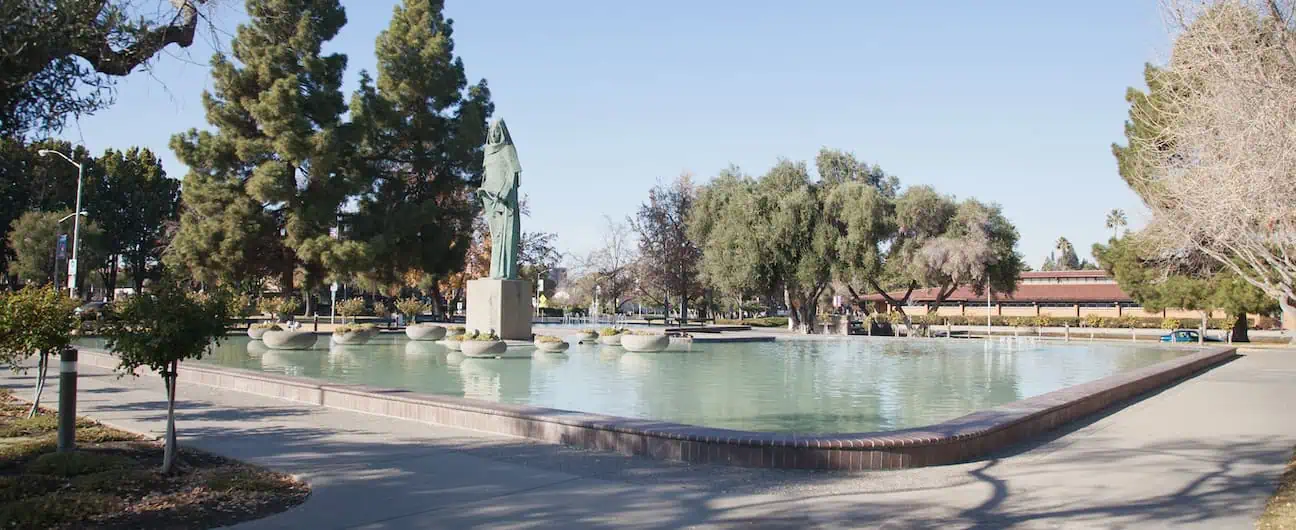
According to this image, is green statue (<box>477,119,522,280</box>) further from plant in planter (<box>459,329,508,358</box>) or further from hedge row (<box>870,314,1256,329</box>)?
hedge row (<box>870,314,1256,329</box>)

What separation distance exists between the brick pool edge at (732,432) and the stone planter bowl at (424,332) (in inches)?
783

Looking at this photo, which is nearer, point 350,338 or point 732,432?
point 732,432

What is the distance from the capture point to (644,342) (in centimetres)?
2753

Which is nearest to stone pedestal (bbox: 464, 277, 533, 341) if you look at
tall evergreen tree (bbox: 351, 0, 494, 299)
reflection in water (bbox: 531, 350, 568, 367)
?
reflection in water (bbox: 531, 350, 568, 367)

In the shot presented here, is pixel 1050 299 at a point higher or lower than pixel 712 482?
higher

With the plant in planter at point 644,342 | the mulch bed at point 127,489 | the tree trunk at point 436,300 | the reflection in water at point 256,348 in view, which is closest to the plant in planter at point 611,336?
the plant in planter at point 644,342

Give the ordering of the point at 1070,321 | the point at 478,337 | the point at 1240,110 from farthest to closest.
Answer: the point at 1070,321, the point at 478,337, the point at 1240,110

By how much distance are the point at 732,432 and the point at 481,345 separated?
15785mm

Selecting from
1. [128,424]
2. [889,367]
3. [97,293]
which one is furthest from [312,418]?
[97,293]

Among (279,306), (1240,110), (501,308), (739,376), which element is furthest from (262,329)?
(1240,110)

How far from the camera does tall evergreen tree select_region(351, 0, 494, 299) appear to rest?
44.2 meters

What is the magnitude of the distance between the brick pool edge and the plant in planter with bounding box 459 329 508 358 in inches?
406

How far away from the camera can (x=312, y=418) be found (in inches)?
457

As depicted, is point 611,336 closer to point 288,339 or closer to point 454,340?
point 454,340
